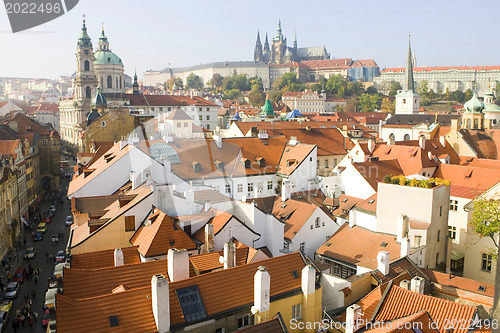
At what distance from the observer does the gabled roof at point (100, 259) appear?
18.4m

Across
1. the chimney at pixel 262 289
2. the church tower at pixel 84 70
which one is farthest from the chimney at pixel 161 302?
the church tower at pixel 84 70

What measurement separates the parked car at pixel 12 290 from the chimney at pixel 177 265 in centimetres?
1370

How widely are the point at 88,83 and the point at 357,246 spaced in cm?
8143

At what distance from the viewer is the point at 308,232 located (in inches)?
997

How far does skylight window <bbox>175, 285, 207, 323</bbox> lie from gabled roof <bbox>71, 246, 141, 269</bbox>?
5.25m

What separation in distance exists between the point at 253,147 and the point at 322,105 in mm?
101567

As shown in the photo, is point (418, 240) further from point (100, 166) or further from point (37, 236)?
point (37, 236)

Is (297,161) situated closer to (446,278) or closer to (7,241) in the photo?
(446,278)

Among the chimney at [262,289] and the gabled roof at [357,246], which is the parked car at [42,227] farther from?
the chimney at [262,289]

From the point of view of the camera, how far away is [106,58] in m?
101

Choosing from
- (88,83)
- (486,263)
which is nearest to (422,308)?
(486,263)

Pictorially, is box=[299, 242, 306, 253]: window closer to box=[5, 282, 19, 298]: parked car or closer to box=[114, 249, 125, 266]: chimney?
box=[114, 249, 125, 266]: chimney

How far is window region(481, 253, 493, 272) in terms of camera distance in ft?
84.5

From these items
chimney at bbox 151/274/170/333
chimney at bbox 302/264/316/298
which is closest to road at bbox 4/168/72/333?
chimney at bbox 151/274/170/333
